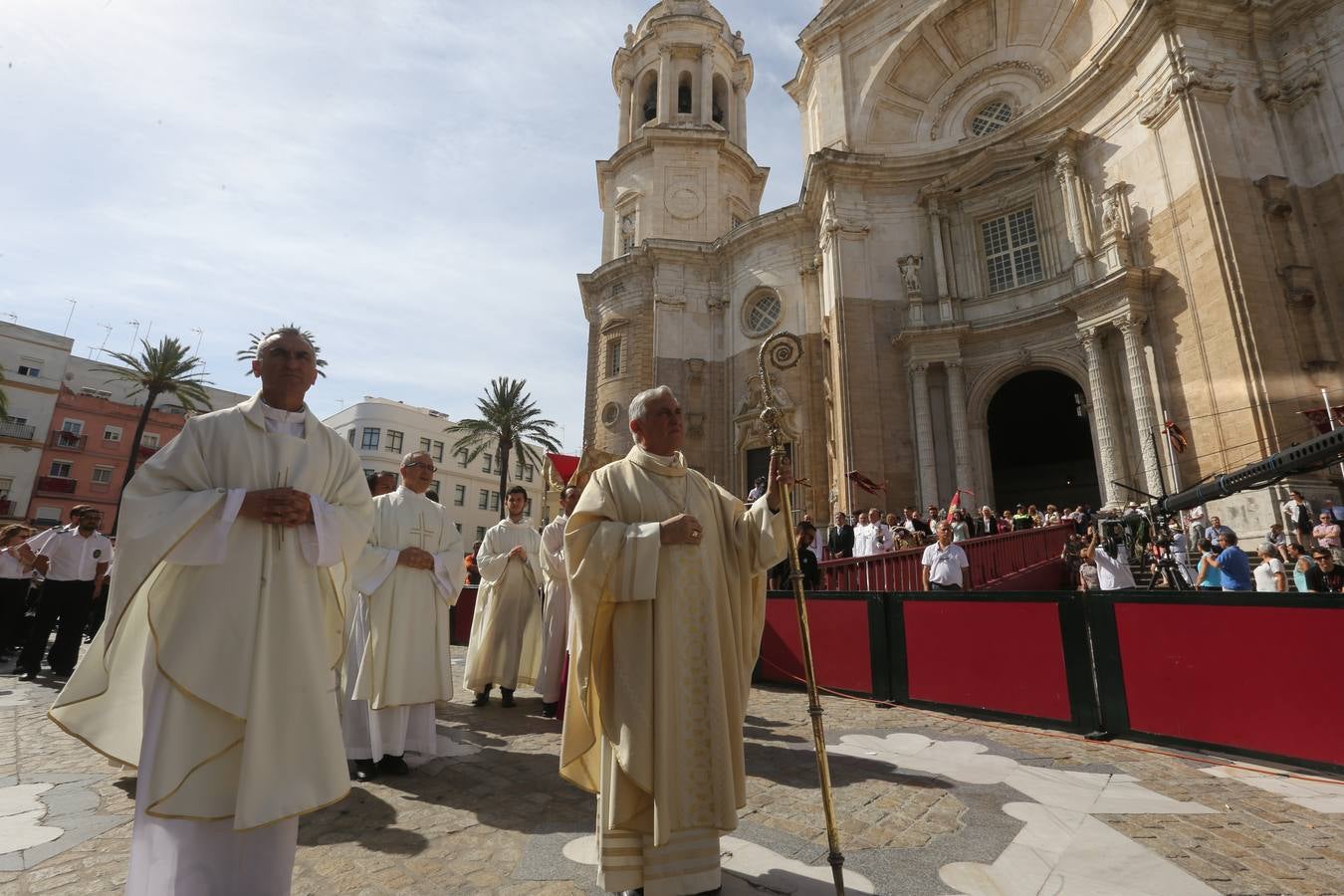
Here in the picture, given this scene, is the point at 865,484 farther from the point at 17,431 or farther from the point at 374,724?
the point at 17,431

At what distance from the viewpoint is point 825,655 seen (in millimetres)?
8242

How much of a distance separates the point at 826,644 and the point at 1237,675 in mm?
4147

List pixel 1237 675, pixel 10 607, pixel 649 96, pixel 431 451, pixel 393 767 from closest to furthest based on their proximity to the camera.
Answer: pixel 393 767 < pixel 1237 675 < pixel 10 607 < pixel 649 96 < pixel 431 451

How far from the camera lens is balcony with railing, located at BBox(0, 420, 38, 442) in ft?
121

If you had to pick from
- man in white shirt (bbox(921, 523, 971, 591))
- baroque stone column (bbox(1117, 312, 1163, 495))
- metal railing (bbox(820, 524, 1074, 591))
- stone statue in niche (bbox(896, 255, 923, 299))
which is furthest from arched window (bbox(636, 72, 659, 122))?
man in white shirt (bbox(921, 523, 971, 591))

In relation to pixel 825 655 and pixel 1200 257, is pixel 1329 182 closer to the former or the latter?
pixel 1200 257

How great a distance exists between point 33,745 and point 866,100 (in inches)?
1015

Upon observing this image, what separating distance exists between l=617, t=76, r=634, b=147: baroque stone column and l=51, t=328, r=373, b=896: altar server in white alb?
3410 cm

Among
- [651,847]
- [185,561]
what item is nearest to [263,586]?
[185,561]

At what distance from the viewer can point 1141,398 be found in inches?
622

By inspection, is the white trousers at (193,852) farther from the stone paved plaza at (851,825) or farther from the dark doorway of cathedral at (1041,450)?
the dark doorway of cathedral at (1041,450)

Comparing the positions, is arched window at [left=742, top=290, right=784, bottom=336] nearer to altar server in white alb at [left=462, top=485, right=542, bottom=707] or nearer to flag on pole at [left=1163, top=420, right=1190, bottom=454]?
flag on pole at [left=1163, top=420, right=1190, bottom=454]

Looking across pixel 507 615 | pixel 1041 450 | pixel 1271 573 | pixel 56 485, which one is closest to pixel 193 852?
pixel 507 615

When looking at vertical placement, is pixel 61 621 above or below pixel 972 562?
below
